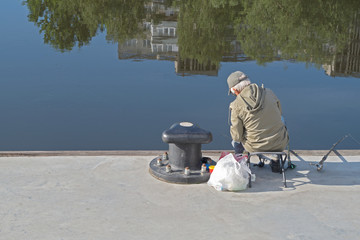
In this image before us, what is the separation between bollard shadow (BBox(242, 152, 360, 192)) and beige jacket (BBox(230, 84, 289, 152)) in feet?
1.24

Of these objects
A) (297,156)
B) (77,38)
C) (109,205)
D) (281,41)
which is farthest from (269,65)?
(109,205)

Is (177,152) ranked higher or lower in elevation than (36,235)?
higher

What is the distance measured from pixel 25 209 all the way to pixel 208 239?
1956 millimetres

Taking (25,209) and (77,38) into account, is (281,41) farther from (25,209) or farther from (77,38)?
(25,209)

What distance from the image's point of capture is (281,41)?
22.5 m

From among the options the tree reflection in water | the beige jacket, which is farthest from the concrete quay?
the tree reflection in water

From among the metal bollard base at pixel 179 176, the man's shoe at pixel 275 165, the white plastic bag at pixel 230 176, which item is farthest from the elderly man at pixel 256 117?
the metal bollard base at pixel 179 176

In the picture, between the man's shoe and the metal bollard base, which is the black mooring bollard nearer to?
the metal bollard base

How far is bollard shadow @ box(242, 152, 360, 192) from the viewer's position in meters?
6.37

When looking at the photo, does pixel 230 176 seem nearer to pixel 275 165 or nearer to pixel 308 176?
pixel 275 165

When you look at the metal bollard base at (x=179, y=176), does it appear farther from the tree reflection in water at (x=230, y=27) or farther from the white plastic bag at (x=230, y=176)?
the tree reflection in water at (x=230, y=27)

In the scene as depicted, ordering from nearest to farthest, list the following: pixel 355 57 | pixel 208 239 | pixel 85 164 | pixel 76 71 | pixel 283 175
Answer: pixel 208 239
pixel 283 175
pixel 85 164
pixel 76 71
pixel 355 57

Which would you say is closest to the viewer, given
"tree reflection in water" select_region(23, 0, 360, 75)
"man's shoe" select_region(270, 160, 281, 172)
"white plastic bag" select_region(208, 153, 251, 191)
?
"white plastic bag" select_region(208, 153, 251, 191)

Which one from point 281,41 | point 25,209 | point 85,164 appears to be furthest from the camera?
point 281,41
